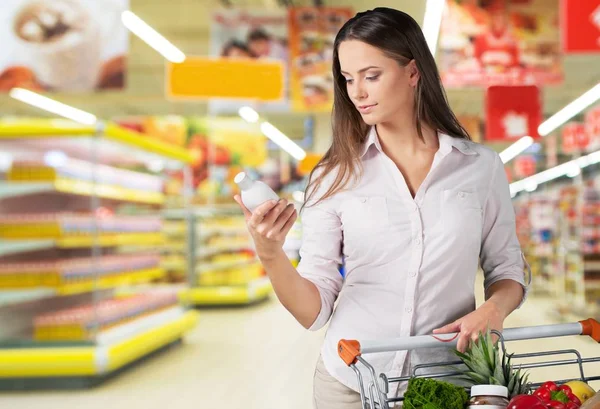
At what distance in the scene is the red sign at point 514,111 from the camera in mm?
10844

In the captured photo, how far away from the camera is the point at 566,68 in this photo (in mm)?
17188

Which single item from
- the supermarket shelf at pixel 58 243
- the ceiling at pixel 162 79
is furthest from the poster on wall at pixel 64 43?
the ceiling at pixel 162 79

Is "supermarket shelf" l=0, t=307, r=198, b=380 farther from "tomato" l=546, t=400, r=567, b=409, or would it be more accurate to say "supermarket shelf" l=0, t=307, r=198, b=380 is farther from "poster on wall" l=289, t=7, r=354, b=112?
"tomato" l=546, t=400, r=567, b=409

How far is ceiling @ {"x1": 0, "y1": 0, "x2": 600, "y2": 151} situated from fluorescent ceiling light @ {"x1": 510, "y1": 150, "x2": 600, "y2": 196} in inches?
94.3

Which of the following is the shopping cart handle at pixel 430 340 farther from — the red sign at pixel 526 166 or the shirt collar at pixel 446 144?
the red sign at pixel 526 166

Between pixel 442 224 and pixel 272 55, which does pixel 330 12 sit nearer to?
pixel 272 55

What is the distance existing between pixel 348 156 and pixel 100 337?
5.50 meters

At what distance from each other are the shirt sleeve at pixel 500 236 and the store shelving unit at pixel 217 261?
10.5m

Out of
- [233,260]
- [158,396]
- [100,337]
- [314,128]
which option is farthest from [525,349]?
[314,128]

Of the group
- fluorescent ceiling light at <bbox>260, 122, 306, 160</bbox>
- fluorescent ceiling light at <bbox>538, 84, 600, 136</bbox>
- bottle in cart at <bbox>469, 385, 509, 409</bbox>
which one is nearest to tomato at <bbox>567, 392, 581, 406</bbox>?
bottle in cart at <bbox>469, 385, 509, 409</bbox>

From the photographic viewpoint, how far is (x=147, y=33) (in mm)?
7895

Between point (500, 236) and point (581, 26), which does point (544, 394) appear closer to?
point (500, 236)

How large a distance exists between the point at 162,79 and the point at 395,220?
700 inches

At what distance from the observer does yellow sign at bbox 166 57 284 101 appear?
736 centimetres
